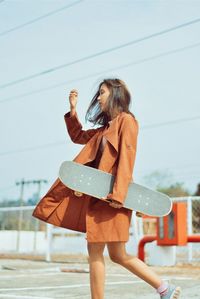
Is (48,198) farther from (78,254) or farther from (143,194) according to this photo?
(78,254)

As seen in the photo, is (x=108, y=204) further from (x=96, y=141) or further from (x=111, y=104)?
(x=111, y=104)

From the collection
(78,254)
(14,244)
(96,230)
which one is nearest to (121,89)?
(96,230)

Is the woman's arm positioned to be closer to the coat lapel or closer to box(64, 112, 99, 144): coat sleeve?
box(64, 112, 99, 144): coat sleeve

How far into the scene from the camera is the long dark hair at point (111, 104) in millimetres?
3449

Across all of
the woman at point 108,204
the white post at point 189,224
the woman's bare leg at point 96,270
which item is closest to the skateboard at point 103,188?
the woman at point 108,204

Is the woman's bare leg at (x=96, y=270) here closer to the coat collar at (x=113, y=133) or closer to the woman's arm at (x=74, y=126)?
the coat collar at (x=113, y=133)

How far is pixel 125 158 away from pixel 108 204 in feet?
0.99

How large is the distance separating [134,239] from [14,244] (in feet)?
30.5

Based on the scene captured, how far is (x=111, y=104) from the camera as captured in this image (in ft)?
11.3

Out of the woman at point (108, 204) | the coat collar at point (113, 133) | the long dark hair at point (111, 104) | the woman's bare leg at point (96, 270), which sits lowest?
the woman's bare leg at point (96, 270)

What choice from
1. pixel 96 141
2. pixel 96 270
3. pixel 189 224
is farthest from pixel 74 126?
pixel 189 224

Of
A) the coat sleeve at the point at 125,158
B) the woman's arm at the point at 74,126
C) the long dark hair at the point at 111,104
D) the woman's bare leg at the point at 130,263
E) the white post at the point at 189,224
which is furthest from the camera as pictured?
Answer: the white post at the point at 189,224

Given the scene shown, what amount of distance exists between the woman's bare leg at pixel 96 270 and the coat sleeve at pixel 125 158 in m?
0.36

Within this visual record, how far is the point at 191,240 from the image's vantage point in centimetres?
889
